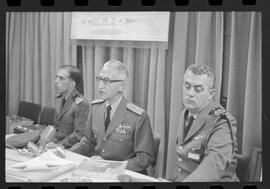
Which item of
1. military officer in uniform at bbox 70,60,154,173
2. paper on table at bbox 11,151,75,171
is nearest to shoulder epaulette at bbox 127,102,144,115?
military officer in uniform at bbox 70,60,154,173

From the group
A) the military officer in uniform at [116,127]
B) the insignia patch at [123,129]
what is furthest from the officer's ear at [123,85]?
the insignia patch at [123,129]

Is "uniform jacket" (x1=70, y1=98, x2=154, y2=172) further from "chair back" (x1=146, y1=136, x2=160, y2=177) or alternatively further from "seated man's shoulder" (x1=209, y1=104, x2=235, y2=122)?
"seated man's shoulder" (x1=209, y1=104, x2=235, y2=122)

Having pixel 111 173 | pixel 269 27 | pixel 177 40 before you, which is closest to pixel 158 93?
pixel 177 40

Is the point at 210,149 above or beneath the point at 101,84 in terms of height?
beneath

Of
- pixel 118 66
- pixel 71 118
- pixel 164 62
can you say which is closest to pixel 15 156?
pixel 71 118

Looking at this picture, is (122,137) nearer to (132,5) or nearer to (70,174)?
(70,174)

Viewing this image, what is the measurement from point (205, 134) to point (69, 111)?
1.44 ft

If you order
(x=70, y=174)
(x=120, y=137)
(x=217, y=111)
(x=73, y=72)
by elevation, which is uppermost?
(x=73, y=72)

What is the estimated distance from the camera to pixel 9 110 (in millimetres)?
1120

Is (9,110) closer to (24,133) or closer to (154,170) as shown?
(24,133)

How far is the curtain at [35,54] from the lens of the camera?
108cm

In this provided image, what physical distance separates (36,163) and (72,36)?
16.1 inches

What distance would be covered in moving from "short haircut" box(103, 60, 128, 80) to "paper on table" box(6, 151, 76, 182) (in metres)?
0.33

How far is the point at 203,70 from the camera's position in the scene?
3.46ft
